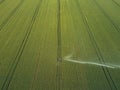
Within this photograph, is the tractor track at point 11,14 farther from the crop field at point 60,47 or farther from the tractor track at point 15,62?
the tractor track at point 15,62

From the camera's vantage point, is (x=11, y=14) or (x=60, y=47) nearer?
(x=60, y=47)

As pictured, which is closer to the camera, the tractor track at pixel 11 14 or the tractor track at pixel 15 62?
the tractor track at pixel 15 62

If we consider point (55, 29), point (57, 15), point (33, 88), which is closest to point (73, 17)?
point (57, 15)

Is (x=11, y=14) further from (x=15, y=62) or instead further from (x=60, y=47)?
(x=15, y=62)

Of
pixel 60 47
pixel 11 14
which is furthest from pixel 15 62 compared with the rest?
pixel 11 14

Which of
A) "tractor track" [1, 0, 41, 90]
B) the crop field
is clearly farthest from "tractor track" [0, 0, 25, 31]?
"tractor track" [1, 0, 41, 90]

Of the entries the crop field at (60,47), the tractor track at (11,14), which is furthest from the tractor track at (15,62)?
the tractor track at (11,14)

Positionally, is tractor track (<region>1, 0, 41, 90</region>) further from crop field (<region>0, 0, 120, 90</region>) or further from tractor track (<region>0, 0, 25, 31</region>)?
tractor track (<region>0, 0, 25, 31</region>)

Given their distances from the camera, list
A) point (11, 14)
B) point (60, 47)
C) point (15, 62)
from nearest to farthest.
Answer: point (15, 62)
point (60, 47)
point (11, 14)
